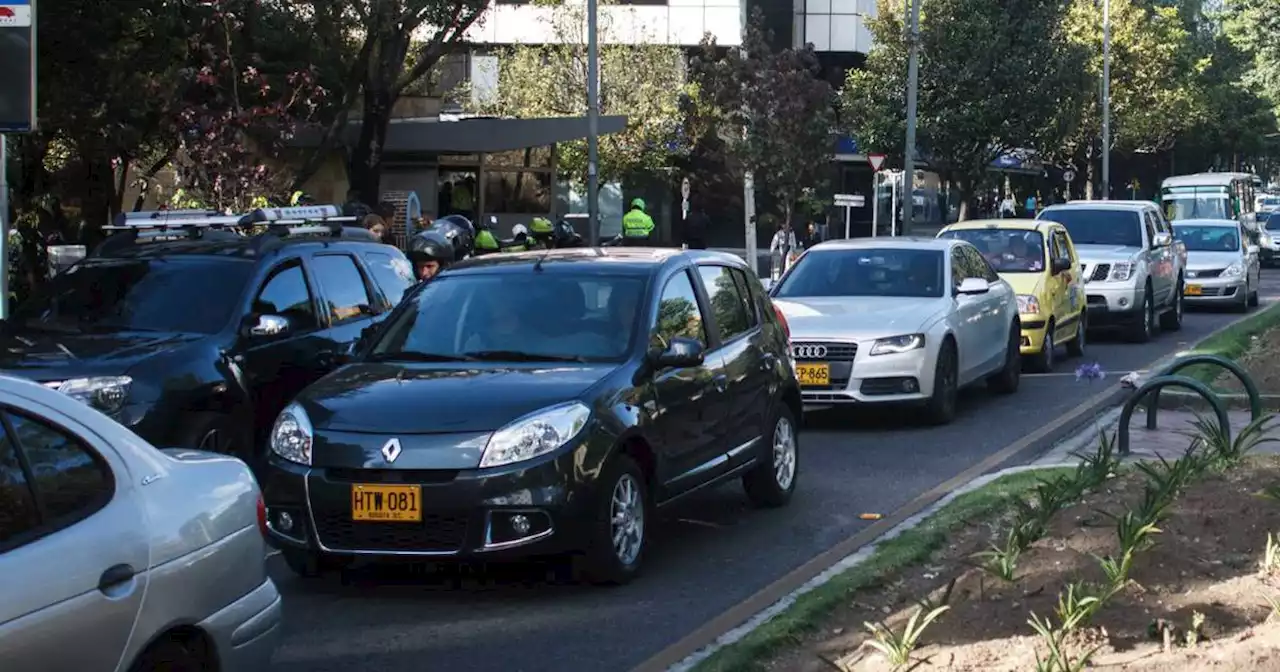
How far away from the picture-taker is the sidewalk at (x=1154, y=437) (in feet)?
36.7

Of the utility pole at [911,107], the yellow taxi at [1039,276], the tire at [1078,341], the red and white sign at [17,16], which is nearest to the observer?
the red and white sign at [17,16]

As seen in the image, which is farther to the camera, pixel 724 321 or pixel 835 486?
pixel 835 486

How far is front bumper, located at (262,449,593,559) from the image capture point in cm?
751

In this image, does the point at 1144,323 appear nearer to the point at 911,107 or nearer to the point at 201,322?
the point at 911,107

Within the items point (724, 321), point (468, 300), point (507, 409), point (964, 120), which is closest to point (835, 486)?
point (724, 321)

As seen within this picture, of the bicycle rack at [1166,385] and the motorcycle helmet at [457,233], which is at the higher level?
the motorcycle helmet at [457,233]

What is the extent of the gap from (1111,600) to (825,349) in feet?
25.3

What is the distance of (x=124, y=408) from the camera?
9.18m

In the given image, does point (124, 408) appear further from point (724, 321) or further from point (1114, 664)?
point (1114, 664)

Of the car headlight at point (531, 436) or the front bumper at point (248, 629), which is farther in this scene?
the car headlight at point (531, 436)

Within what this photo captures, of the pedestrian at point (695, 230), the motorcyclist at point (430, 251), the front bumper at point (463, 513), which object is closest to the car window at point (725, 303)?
the front bumper at point (463, 513)

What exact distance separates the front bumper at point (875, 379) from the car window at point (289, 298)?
172 inches

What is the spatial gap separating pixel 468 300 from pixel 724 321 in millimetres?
1572

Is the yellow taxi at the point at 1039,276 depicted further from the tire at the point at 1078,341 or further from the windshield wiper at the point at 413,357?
the windshield wiper at the point at 413,357
